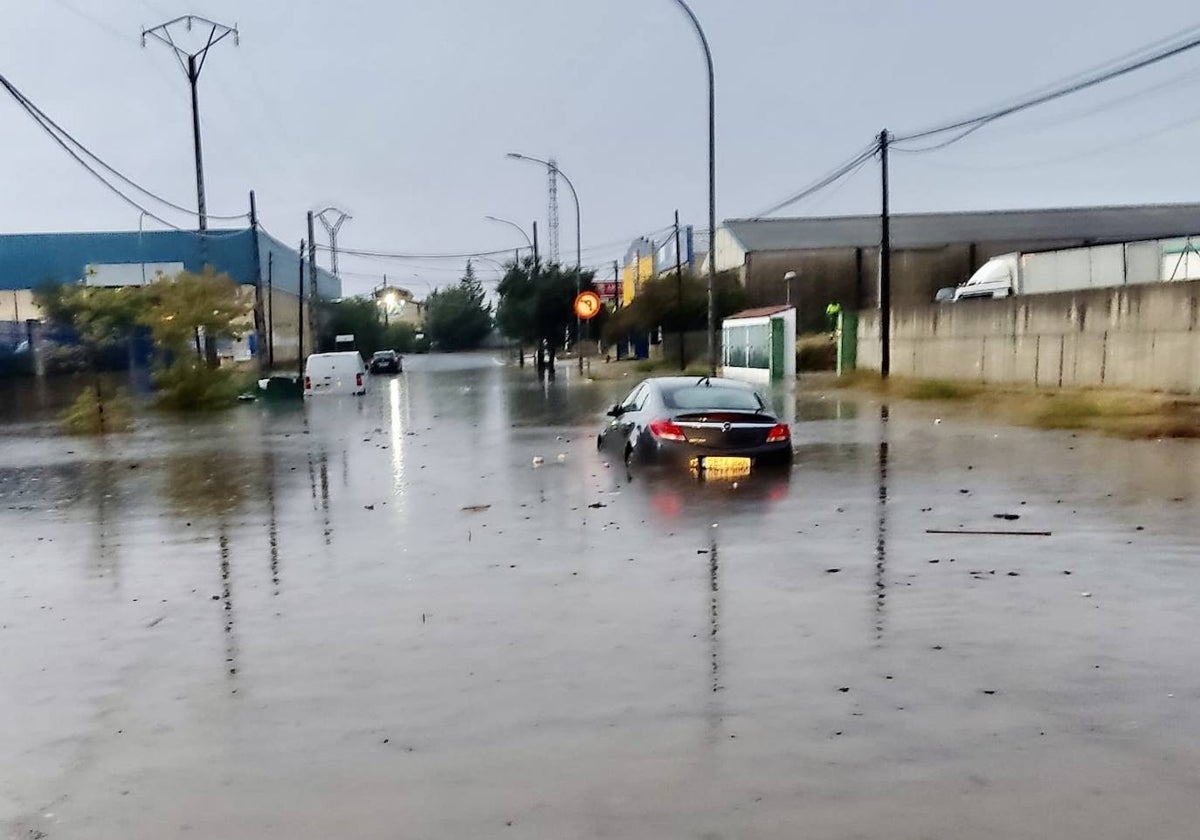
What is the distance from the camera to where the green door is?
43062mm

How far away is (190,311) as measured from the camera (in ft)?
118

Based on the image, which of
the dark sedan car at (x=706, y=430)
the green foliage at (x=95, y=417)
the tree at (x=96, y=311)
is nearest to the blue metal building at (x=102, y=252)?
the tree at (x=96, y=311)

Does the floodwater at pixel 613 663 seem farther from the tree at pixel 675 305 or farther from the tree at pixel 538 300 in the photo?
the tree at pixel 538 300

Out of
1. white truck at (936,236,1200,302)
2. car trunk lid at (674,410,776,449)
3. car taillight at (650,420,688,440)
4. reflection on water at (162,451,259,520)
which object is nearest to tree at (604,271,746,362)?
white truck at (936,236,1200,302)

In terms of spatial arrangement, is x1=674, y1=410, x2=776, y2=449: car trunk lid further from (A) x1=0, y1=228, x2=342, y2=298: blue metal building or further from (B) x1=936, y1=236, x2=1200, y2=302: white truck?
(A) x1=0, y1=228, x2=342, y2=298: blue metal building

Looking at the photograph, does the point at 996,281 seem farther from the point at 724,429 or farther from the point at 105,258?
the point at 105,258

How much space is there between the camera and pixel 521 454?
18328 millimetres

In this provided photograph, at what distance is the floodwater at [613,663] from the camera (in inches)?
176

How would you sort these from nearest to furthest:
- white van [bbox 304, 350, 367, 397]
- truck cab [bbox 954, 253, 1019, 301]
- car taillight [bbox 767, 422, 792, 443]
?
car taillight [bbox 767, 422, 792, 443] → truck cab [bbox 954, 253, 1019, 301] → white van [bbox 304, 350, 367, 397]

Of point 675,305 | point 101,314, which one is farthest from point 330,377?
point 675,305

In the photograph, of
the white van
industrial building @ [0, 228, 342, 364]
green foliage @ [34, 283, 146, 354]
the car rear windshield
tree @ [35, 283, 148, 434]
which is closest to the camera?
the car rear windshield

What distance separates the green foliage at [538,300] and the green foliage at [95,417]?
118 feet

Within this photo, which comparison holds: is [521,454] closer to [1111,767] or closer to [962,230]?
[1111,767]

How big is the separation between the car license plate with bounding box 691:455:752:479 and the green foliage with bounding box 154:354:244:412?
22.8 metres
